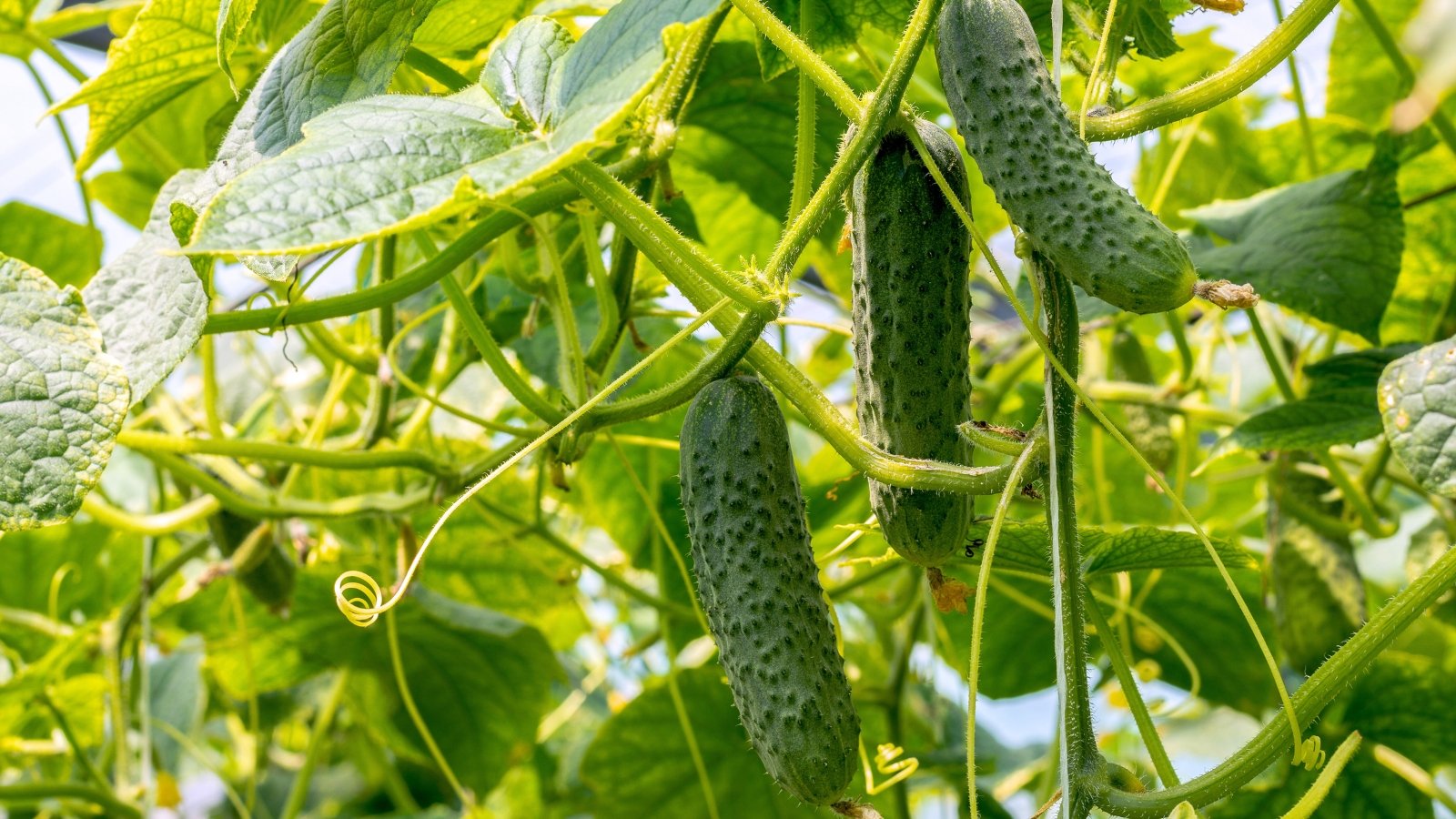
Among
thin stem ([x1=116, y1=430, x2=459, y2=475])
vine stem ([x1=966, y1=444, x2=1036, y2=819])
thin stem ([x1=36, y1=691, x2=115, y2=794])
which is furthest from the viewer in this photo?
thin stem ([x1=36, y1=691, x2=115, y2=794])

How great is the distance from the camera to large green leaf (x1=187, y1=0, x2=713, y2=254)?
1.86 ft

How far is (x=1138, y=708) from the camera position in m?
0.77

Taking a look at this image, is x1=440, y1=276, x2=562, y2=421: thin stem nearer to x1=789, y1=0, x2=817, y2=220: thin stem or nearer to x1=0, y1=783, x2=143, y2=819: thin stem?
x1=789, y1=0, x2=817, y2=220: thin stem

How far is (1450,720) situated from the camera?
133 centimetres

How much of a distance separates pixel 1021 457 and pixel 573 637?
140 centimetres

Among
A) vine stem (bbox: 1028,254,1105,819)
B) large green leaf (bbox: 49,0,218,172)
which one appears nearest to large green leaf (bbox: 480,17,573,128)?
vine stem (bbox: 1028,254,1105,819)

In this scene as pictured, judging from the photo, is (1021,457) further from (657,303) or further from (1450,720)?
(1450,720)

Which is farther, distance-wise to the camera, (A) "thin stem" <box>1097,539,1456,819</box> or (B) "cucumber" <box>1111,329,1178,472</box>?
(B) "cucumber" <box>1111,329,1178,472</box>

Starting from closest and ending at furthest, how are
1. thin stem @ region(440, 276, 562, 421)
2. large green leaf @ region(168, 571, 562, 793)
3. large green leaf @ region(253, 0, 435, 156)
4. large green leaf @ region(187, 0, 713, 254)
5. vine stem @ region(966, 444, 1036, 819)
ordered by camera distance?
1. large green leaf @ region(187, 0, 713, 254)
2. vine stem @ region(966, 444, 1036, 819)
3. large green leaf @ region(253, 0, 435, 156)
4. thin stem @ region(440, 276, 562, 421)
5. large green leaf @ region(168, 571, 562, 793)

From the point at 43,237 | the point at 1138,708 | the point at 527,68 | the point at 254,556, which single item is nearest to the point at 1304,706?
the point at 1138,708

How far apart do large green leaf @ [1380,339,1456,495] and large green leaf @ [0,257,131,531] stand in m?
0.76

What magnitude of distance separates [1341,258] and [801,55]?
623 millimetres

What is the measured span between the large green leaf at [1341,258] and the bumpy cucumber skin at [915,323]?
47 centimetres

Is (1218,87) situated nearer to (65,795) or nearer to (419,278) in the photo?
(419,278)
